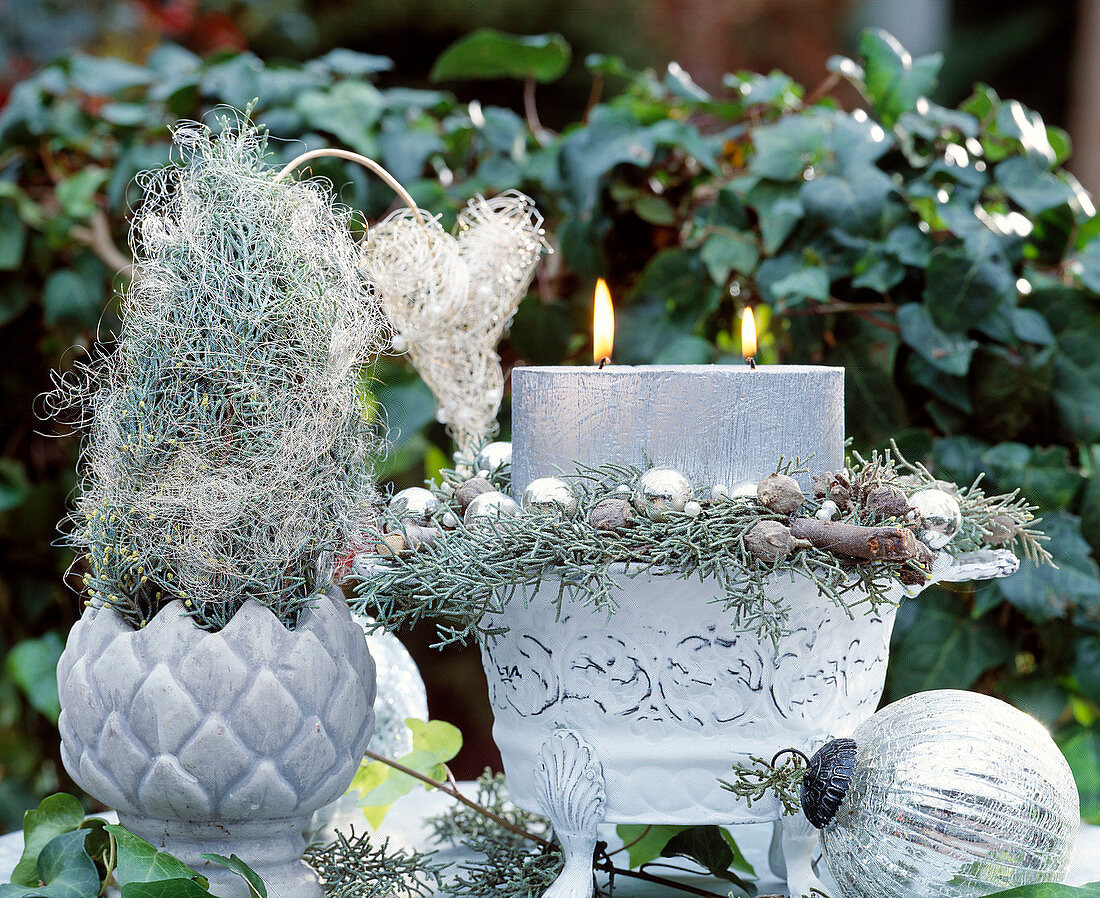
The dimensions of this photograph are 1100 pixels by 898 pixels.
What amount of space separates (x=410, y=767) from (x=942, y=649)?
1.93 ft

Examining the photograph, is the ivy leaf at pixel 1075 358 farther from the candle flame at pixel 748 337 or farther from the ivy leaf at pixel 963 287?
the candle flame at pixel 748 337

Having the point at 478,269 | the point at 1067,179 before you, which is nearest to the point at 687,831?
the point at 478,269

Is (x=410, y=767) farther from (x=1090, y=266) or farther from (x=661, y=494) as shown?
(x=1090, y=266)

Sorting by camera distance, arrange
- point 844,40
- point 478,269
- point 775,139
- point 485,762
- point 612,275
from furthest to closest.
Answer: point 844,40 → point 485,762 → point 612,275 → point 775,139 → point 478,269

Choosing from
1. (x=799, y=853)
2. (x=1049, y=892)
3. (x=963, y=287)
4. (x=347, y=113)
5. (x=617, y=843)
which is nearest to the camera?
(x=1049, y=892)

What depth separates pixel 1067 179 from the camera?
3.75ft

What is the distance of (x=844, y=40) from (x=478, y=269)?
109 inches

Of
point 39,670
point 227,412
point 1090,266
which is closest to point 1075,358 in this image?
point 1090,266

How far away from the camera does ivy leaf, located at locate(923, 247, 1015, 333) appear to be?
103cm

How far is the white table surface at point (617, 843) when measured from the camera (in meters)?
0.76

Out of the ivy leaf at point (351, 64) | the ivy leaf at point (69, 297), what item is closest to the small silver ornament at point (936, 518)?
the ivy leaf at point (351, 64)

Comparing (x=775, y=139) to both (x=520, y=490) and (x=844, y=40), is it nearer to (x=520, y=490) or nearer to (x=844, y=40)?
(x=520, y=490)

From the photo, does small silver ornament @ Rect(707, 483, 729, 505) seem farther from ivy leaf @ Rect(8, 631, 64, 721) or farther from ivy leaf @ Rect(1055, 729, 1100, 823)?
ivy leaf @ Rect(8, 631, 64, 721)

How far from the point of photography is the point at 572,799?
640mm
